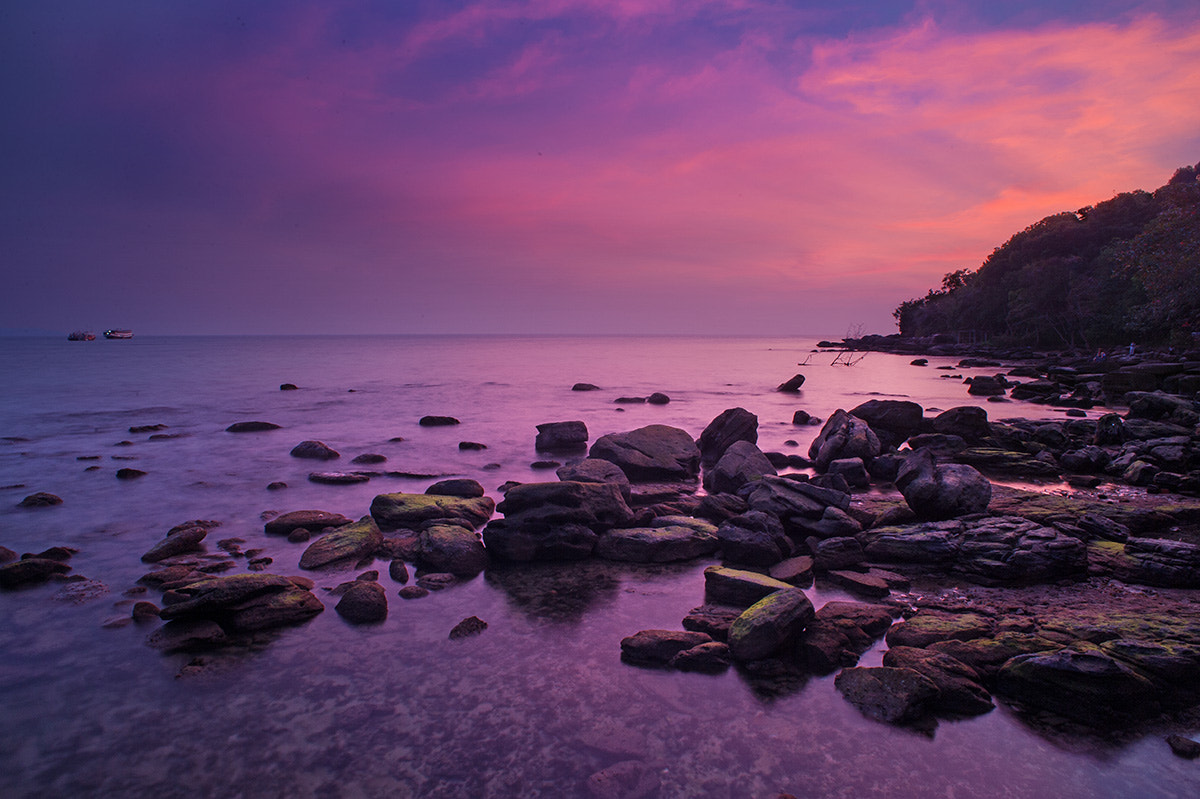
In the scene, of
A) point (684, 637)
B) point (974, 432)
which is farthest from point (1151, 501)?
point (684, 637)

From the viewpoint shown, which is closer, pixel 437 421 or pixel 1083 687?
pixel 1083 687

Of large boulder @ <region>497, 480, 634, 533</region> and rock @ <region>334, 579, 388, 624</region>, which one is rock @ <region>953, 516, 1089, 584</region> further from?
rock @ <region>334, 579, 388, 624</region>

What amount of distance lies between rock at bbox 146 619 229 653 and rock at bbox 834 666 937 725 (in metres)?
5.94

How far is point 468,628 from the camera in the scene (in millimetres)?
6047

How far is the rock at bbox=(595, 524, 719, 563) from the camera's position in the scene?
7.99 meters

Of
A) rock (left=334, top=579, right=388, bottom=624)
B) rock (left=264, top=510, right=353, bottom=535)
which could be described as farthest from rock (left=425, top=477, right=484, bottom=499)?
rock (left=334, top=579, right=388, bottom=624)

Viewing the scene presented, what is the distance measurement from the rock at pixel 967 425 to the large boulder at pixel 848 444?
2880mm

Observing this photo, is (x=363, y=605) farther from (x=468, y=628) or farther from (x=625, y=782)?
(x=625, y=782)

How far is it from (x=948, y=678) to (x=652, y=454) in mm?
8387

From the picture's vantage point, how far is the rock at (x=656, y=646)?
548 cm

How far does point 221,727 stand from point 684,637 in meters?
3.96

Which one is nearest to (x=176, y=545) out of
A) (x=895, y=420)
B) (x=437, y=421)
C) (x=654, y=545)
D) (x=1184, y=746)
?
(x=654, y=545)

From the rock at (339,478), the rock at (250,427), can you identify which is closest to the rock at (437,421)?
the rock at (250,427)

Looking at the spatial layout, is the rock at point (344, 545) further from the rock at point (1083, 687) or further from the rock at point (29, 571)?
the rock at point (1083, 687)
